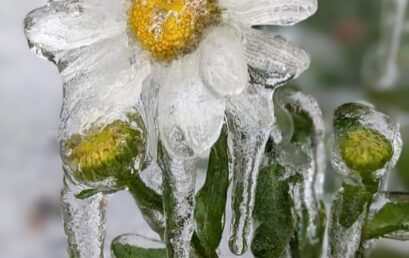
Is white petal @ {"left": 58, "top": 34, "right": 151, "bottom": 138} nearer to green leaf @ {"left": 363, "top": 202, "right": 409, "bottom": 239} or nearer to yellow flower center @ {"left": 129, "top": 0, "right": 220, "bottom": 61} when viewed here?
yellow flower center @ {"left": 129, "top": 0, "right": 220, "bottom": 61}

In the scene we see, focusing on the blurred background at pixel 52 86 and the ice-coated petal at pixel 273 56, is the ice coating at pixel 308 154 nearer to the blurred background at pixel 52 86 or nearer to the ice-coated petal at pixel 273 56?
the ice-coated petal at pixel 273 56

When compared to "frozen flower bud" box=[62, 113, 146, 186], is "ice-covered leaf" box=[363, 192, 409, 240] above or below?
below

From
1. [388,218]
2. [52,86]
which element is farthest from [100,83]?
[52,86]

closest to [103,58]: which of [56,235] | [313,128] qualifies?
[313,128]

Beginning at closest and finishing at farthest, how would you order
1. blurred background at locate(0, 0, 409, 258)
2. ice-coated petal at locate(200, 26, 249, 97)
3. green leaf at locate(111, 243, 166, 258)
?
ice-coated petal at locate(200, 26, 249, 97) → green leaf at locate(111, 243, 166, 258) → blurred background at locate(0, 0, 409, 258)

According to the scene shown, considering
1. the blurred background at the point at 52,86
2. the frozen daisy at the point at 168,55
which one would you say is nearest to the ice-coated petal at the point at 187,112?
the frozen daisy at the point at 168,55

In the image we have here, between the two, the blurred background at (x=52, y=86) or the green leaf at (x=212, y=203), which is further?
the blurred background at (x=52, y=86)

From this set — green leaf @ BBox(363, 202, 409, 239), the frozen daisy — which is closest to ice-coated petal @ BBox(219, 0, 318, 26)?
the frozen daisy
